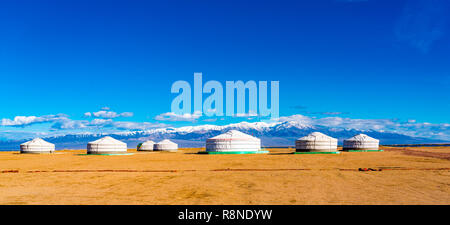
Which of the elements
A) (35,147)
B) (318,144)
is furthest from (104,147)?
(318,144)

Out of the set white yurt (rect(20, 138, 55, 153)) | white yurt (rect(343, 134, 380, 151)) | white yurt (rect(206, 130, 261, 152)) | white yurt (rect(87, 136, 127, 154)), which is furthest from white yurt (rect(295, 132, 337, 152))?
white yurt (rect(20, 138, 55, 153))

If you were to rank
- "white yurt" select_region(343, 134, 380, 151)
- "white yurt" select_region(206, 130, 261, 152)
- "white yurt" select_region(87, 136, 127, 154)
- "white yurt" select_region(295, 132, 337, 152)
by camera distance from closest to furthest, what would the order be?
"white yurt" select_region(295, 132, 337, 152), "white yurt" select_region(206, 130, 261, 152), "white yurt" select_region(87, 136, 127, 154), "white yurt" select_region(343, 134, 380, 151)

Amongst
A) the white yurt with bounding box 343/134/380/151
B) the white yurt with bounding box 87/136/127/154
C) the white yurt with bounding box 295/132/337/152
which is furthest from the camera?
the white yurt with bounding box 343/134/380/151

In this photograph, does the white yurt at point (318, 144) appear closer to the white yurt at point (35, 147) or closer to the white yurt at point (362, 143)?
the white yurt at point (362, 143)

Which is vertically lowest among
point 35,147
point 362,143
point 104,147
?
point 35,147

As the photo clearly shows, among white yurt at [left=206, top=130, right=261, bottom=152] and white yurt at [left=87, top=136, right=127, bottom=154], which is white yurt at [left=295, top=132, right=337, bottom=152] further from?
white yurt at [left=87, top=136, right=127, bottom=154]

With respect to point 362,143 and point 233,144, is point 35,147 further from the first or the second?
point 362,143

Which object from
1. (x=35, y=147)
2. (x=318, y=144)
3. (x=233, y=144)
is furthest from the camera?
(x=35, y=147)

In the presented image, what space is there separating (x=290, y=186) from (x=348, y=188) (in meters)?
2.57

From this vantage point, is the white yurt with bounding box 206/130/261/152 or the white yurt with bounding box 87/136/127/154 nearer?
the white yurt with bounding box 206/130/261/152

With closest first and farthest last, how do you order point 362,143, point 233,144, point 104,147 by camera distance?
1. point 233,144
2. point 104,147
3. point 362,143

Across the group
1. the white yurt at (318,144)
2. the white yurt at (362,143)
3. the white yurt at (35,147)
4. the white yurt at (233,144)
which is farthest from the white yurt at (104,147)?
the white yurt at (362,143)
